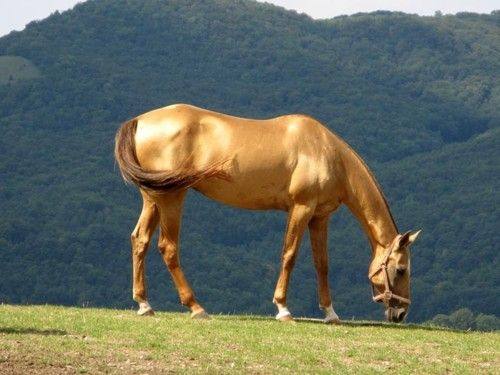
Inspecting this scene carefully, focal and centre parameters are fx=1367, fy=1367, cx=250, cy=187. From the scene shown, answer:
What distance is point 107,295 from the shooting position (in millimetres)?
62156

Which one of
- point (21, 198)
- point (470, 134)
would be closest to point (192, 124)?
point (21, 198)

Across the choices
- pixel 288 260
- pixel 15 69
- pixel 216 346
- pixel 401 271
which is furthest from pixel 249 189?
pixel 15 69

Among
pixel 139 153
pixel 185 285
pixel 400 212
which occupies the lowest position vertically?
pixel 400 212

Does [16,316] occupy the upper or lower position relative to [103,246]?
upper

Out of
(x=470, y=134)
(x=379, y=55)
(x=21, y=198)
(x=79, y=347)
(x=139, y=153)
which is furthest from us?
(x=379, y=55)

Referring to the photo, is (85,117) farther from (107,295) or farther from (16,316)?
(16,316)

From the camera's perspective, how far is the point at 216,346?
13.9m

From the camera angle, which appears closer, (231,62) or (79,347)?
(79,347)

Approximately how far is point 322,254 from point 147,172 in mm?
2668

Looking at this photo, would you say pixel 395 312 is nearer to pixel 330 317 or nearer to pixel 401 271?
pixel 401 271

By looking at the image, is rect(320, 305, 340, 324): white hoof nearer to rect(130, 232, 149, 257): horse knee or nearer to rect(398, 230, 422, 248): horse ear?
rect(398, 230, 422, 248): horse ear

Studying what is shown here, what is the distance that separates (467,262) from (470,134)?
181 ft

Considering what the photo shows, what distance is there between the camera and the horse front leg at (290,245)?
17.1 m

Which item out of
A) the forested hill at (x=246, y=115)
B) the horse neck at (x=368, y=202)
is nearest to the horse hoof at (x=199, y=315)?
the horse neck at (x=368, y=202)
